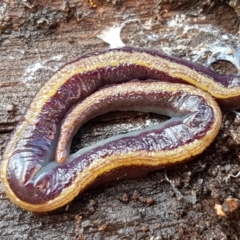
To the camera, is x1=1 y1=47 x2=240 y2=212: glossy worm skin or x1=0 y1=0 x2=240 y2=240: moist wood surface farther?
x1=0 y1=0 x2=240 y2=240: moist wood surface

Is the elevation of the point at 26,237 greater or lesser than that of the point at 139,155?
lesser

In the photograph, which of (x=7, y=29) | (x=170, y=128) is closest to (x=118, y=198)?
(x=170, y=128)

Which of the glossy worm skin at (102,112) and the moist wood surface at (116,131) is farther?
the moist wood surface at (116,131)

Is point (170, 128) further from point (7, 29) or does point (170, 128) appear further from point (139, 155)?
point (7, 29)

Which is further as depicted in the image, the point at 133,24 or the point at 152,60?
the point at 133,24

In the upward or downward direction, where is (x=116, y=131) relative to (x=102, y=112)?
downward
